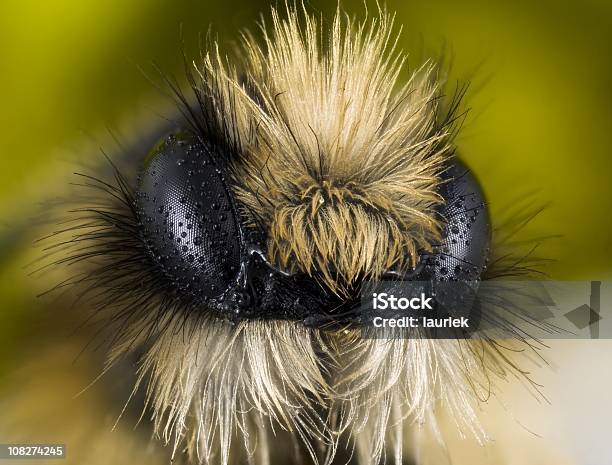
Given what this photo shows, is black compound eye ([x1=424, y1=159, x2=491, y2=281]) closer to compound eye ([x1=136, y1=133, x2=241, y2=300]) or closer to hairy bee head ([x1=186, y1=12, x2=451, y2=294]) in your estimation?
hairy bee head ([x1=186, y1=12, x2=451, y2=294])

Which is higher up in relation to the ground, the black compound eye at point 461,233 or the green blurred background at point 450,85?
the green blurred background at point 450,85

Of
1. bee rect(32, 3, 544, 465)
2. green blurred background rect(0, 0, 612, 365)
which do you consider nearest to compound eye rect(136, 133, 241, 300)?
bee rect(32, 3, 544, 465)

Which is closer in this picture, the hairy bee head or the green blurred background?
the hairy bee head

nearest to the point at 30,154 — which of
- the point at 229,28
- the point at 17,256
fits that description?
the point at 17,256

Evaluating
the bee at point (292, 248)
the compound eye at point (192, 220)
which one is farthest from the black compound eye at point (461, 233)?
the compound eye at point (192, 220)

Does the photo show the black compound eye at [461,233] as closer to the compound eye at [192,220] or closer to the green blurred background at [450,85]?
the green blurred background at [450,85]

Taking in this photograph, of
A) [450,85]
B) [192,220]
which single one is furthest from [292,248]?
[450,85]
